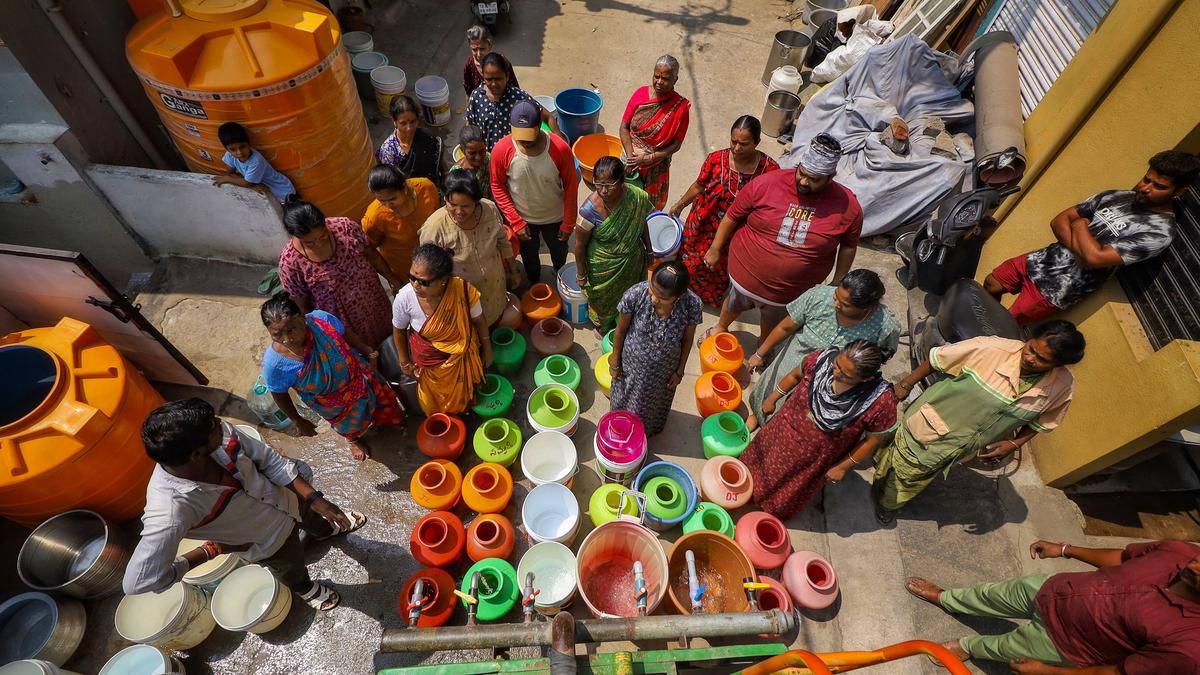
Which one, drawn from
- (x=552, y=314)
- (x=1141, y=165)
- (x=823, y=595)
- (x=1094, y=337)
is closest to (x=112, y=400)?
(x=552, y=314)

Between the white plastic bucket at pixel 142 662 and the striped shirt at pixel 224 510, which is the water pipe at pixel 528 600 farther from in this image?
the white plastic bucket at pixel 142 662

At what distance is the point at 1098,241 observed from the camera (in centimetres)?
377

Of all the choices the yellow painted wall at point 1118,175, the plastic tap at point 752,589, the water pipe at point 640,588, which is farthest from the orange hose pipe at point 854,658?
the yellow painted wall at point 1118,175

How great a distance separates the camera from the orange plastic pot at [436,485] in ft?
11.0

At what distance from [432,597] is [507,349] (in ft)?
6.25

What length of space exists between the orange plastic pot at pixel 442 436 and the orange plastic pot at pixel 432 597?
0.80 m

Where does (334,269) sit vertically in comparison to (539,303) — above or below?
above

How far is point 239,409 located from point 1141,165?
23.6 ft

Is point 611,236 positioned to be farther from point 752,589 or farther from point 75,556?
point 75,556

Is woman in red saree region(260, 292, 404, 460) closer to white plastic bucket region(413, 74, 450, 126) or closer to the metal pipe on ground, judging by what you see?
the metal pipe on ground

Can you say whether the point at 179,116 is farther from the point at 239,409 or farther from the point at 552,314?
the point at 552,314

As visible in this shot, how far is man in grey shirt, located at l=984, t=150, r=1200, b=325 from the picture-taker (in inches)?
139

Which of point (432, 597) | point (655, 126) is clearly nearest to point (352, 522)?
point (432, 597)

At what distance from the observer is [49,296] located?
3.64 m
